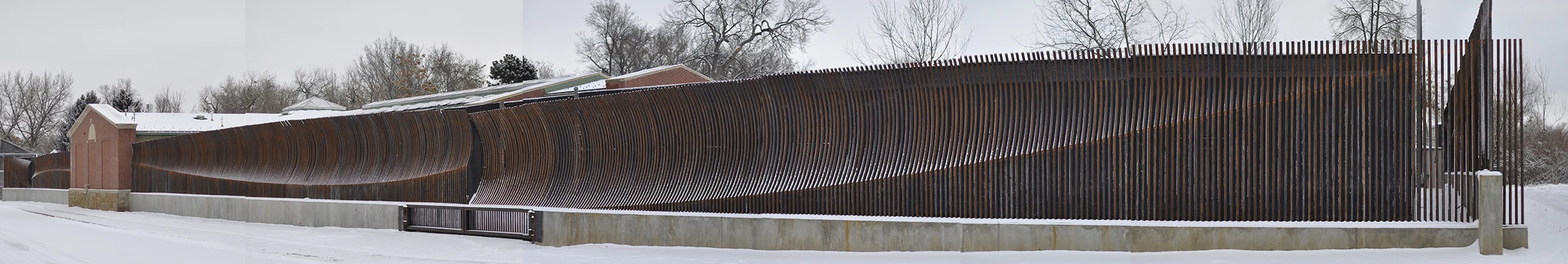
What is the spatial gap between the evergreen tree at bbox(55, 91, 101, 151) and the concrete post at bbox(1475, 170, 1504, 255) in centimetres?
6723

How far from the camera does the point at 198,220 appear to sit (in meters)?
24.5

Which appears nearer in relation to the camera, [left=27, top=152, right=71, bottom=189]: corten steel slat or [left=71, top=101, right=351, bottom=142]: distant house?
[left=71, top=101, right=351, bottom=142]: distant house

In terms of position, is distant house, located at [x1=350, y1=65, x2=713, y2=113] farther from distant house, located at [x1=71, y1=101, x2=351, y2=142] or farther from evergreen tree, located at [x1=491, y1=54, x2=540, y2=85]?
evergreen tree, located at [x1=491, y1=54, x2=540, y2=85]

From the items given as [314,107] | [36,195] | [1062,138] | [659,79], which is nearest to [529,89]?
[659,79]

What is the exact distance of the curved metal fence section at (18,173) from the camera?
48.7 meters

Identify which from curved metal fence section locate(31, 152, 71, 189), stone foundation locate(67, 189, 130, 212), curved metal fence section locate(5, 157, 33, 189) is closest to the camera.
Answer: stone foundation locate(67, 189, 130, 212)

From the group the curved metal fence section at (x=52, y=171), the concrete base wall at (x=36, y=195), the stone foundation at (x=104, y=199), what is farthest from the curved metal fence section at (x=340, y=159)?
the curved metal fence section at (x=52, y=171)

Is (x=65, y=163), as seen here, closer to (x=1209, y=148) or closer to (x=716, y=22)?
(x=716, y=22)

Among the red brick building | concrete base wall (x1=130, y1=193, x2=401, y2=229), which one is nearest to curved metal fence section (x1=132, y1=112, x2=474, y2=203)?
concrete base wall (x1=130, y1=193, x2=401, y2=229)

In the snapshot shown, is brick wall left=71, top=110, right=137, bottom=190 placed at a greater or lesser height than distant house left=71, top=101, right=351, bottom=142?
lesser

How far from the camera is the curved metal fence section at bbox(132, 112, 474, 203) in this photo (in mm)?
18312

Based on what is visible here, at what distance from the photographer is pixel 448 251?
1462 cm

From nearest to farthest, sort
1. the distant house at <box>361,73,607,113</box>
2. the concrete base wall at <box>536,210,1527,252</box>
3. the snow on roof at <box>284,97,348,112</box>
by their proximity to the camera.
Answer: the concrete base wall at <box>536,210,1527,252</box>
the distant house at <box>361,73,607,113</box>
the snow on roof at <box>284,97,348,112</box>

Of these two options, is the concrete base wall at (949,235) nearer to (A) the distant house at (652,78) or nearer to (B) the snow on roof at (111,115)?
(A) the distant house at (652,78)
